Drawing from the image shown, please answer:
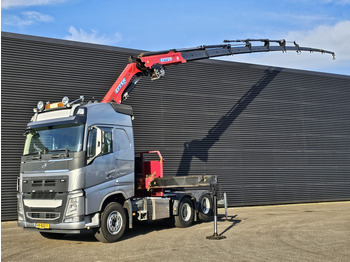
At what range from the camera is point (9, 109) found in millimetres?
16781

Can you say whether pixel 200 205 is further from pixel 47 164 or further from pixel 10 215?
pixel 10 215

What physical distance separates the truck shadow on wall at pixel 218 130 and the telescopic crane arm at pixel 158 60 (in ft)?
12.8

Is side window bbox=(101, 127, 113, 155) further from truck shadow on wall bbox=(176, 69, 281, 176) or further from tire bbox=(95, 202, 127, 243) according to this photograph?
truck shadow on wall bbox=(176, 69, 281, 176)

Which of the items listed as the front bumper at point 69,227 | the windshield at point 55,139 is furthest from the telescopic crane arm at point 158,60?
the front bumper at point 69,227

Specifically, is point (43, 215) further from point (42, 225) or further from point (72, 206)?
point (72, 206)

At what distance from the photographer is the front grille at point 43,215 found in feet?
32.2

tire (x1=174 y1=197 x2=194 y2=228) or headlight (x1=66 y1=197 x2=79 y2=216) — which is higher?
headlight (x1=66 y1=197 x2=79 y2=216)

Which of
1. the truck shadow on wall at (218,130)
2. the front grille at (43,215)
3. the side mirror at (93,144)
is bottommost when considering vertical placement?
the front grille at (43,215)

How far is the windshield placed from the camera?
10023mm

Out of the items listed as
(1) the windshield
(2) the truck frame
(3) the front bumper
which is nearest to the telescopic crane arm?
(2) the truck frame

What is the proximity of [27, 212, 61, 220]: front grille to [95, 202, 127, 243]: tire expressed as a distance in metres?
1.17

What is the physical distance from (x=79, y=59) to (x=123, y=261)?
→ 39.7ft

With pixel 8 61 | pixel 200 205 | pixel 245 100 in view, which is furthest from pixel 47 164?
pixel 245 100

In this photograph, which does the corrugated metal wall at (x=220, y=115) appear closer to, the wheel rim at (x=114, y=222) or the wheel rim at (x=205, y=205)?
the wheel rim at (x=205, y=205)
